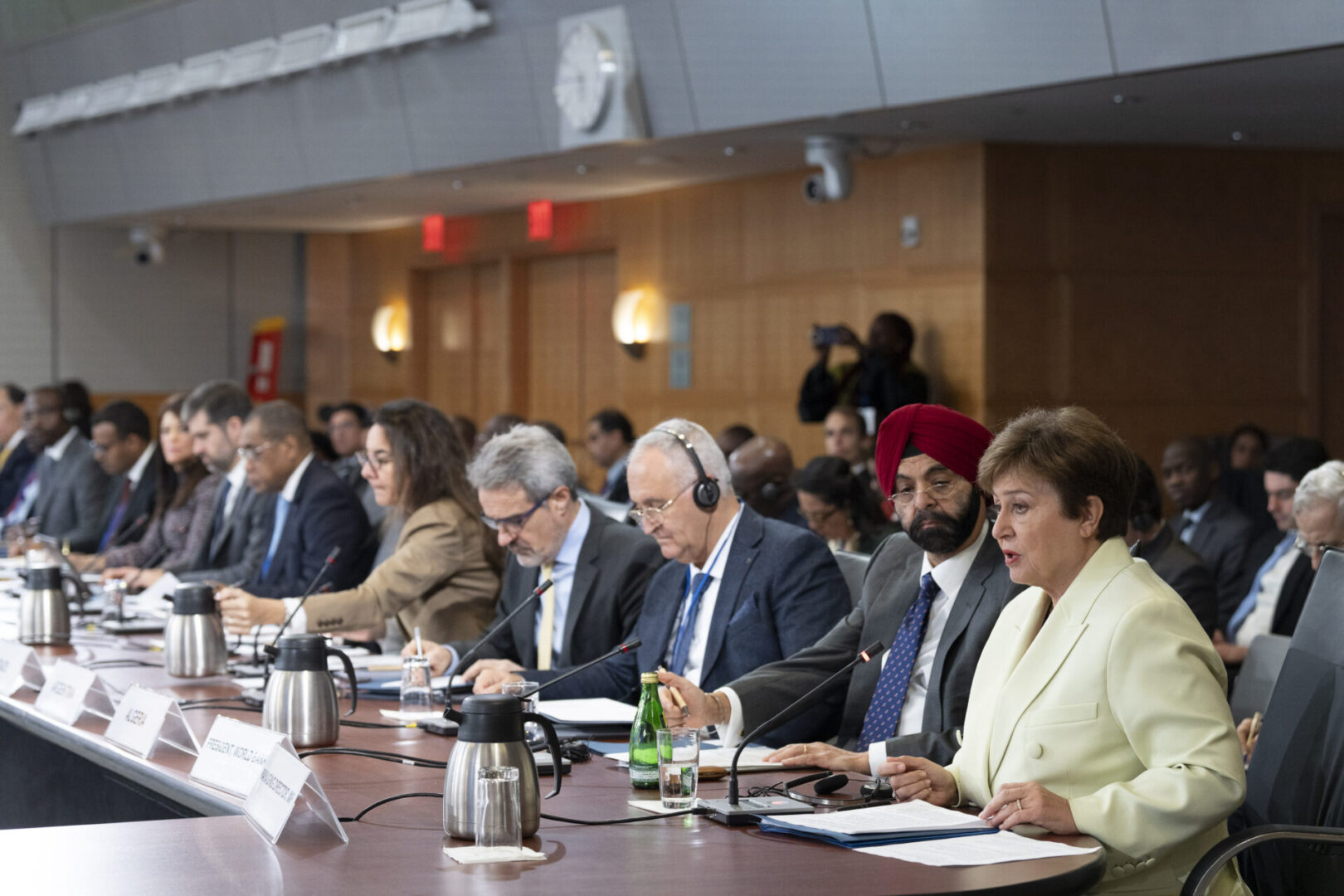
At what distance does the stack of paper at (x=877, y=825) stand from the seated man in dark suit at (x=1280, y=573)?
9.65 ft

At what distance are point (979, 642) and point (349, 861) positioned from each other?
1.20 meters

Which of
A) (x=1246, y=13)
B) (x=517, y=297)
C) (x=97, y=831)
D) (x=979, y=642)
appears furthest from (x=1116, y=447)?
(x=517, y=297)

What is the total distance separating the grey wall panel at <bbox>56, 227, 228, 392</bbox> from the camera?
13555 millimetres

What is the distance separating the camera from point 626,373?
35.4 ft

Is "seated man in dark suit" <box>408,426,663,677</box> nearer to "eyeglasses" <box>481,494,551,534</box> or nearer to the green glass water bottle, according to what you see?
"eyeglasses" <box>481,494,551,534</box>

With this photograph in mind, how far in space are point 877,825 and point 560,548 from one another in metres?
1.82

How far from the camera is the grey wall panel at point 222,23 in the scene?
10555 millimetres

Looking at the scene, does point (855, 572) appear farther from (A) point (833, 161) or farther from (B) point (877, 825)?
(A) point (833, 161)

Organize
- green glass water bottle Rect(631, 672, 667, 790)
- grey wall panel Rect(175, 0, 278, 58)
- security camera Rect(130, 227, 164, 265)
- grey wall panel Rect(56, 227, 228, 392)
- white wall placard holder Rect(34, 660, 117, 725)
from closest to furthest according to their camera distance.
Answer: green glass water bottle Rect(631, 672, 667, 790) → white wall placard holder Rect(34, 660, 117, 725) → grey wall panel Rect(175, 0, 278, 58) → security camera Rect(130, 227, 164, 265) → grey wall panel Rect(56, 227, 228, 392)

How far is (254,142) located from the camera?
1111 cm

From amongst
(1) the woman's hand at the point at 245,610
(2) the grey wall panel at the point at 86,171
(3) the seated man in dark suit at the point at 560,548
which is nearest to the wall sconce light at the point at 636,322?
(2) the grey wall panel at the point at 86,171

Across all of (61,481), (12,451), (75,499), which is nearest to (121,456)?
(75,499)

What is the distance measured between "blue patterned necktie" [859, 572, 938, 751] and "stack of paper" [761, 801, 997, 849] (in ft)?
2.14

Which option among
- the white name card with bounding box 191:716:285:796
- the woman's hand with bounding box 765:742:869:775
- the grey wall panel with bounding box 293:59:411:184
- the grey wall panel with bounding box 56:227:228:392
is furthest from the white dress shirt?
the grey wall panel with bounding box 56:227:228:392
